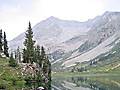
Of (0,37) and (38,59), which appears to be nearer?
(0,37)

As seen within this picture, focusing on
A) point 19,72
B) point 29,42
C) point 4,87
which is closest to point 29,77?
point 19,72

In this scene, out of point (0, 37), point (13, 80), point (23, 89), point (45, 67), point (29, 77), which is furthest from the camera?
point (45, 67)

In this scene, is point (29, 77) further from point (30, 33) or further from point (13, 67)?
point (30, 33)

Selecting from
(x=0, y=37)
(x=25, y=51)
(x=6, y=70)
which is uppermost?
(x=0, y=37)

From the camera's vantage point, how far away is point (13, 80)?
2840 inches

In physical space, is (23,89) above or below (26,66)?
below

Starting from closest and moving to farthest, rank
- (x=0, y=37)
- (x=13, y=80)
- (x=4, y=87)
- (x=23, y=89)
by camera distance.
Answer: (x=4, y=87) → (x=23, y=89) → (x=13, y=80) → (x=0, y=37)

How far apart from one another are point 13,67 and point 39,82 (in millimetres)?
9435

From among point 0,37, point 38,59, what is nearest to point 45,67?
point 38,59

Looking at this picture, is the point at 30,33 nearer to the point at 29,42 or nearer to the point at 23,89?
the point at 29,42

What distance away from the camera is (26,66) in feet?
296

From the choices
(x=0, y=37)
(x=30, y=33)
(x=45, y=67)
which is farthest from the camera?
(x=45, y=67)

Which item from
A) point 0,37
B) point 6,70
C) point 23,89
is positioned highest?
point 0,37

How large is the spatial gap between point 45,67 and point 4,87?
85.0 meters
